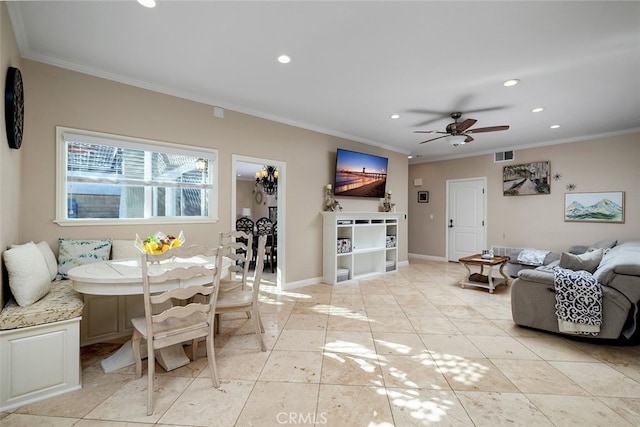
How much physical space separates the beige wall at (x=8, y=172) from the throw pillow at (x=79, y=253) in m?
0.34

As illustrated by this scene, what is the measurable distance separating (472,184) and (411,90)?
432 cm

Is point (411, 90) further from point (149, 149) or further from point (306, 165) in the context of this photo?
point (149, 149)

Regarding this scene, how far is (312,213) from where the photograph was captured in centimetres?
490

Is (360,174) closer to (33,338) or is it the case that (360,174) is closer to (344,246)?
(344,246)

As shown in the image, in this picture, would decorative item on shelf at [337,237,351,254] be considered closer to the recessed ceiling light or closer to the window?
the window

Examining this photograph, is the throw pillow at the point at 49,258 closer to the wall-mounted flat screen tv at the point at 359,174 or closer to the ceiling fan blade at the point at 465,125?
the wall-mounted flat screen tv at the point at 359,174

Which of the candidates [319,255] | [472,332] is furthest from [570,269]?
[319,255]

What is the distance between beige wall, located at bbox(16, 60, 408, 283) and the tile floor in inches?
51.6

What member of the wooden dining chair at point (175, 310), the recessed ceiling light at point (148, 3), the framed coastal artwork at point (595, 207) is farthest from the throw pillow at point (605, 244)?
the recessed ceiling light at point (148, 3)

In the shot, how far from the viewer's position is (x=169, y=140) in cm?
339

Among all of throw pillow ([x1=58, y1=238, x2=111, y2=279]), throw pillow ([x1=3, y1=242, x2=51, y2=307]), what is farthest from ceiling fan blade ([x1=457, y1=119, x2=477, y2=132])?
throw pillow ([x1=3, y1=242, x2=51, y2=307])

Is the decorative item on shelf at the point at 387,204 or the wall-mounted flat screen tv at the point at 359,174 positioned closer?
the wall-mounted flat screen tv at the point at 359,174

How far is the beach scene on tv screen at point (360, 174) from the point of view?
519cm

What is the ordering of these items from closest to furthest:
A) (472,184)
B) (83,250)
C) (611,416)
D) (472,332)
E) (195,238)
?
(611,416) → (83,250) → (472,332) → (195,238) → (472,184)
